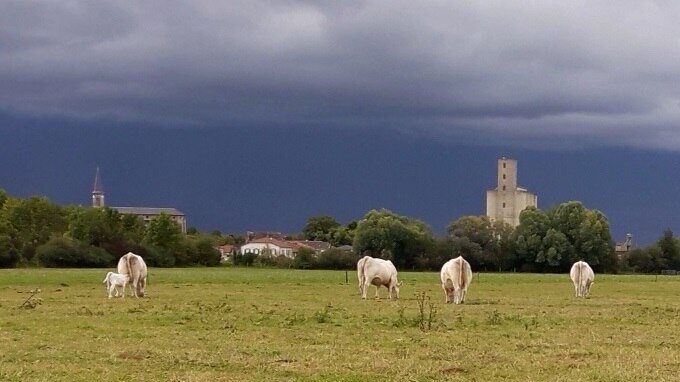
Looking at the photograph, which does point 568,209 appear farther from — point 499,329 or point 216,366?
point 216,366

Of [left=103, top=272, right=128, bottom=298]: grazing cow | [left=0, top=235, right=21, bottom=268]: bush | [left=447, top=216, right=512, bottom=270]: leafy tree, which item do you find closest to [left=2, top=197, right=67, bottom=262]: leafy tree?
[left=0, top=235, right=21, bottom=268]: bush

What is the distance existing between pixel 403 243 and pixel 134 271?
80.8m

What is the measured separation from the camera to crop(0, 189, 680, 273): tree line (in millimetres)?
110625

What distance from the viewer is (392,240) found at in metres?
111

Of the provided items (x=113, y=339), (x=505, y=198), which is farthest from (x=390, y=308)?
(x=505, y=198)

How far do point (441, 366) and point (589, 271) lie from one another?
26.7 metres

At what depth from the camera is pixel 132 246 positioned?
368 ft

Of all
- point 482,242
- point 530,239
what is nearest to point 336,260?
point 482,242

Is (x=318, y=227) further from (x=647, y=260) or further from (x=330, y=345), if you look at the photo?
(x=330, y=345)

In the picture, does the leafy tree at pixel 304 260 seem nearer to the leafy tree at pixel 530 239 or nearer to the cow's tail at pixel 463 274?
the leafy tree at pixel 530 239

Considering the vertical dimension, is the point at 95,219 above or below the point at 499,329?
above

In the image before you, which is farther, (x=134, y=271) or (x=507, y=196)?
(x=507, y=196)

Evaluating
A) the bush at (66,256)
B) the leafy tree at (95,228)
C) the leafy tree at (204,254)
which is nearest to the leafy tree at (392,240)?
the leafy tree at (204,254)

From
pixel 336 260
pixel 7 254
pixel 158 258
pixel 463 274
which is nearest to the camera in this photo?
pixel 463 274
